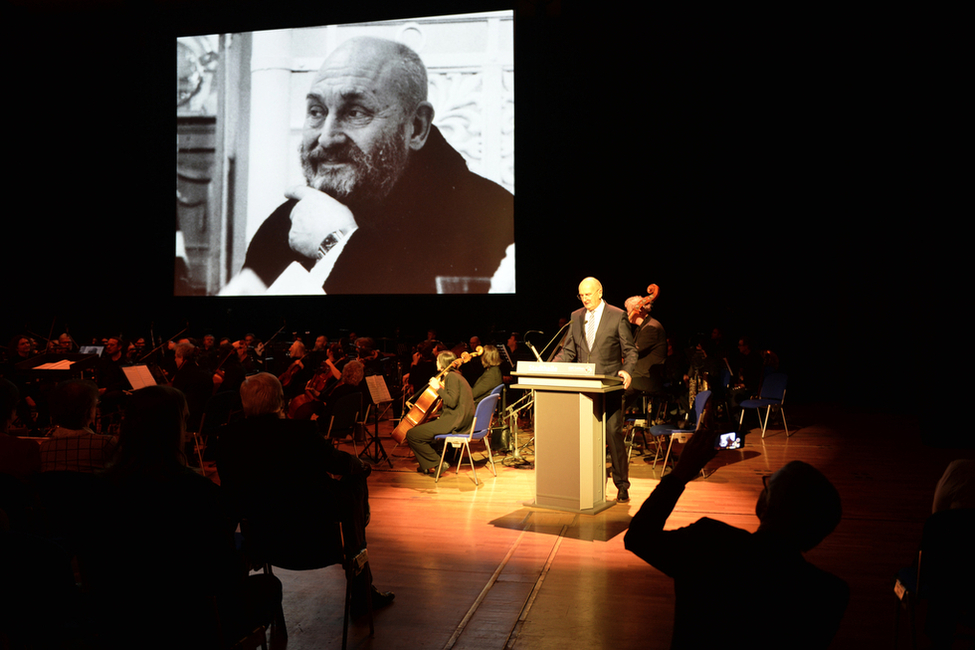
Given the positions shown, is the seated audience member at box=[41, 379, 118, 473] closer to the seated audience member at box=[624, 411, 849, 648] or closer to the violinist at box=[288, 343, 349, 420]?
the seated audience member at box=[624, 411, 849, 648]

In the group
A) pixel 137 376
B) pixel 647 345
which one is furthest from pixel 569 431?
pixel 137 376

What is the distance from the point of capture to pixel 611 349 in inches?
198

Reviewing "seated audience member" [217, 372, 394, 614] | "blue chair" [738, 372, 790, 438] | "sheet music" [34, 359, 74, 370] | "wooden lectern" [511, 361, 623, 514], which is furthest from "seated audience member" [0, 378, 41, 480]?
"blue chair" [738, 372, 790, 438]

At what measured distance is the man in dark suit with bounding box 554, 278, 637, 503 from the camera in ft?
16.4

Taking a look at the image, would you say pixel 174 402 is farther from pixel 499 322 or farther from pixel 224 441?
pixel 499 322

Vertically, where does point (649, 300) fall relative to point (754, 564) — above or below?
above

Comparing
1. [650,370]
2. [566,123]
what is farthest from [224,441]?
[566,123]

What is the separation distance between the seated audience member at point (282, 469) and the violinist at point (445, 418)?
10.2 feet

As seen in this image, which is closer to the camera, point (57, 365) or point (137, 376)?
point (137, 376)

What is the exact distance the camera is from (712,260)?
449 inches

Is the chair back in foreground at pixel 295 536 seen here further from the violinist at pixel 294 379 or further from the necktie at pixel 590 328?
the violinist at pixel 294 379

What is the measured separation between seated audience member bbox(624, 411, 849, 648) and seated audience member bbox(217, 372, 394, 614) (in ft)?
4.98

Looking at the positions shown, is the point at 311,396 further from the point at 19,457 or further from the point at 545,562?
the point at 19,457

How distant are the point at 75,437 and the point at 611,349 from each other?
3454 millimetres
